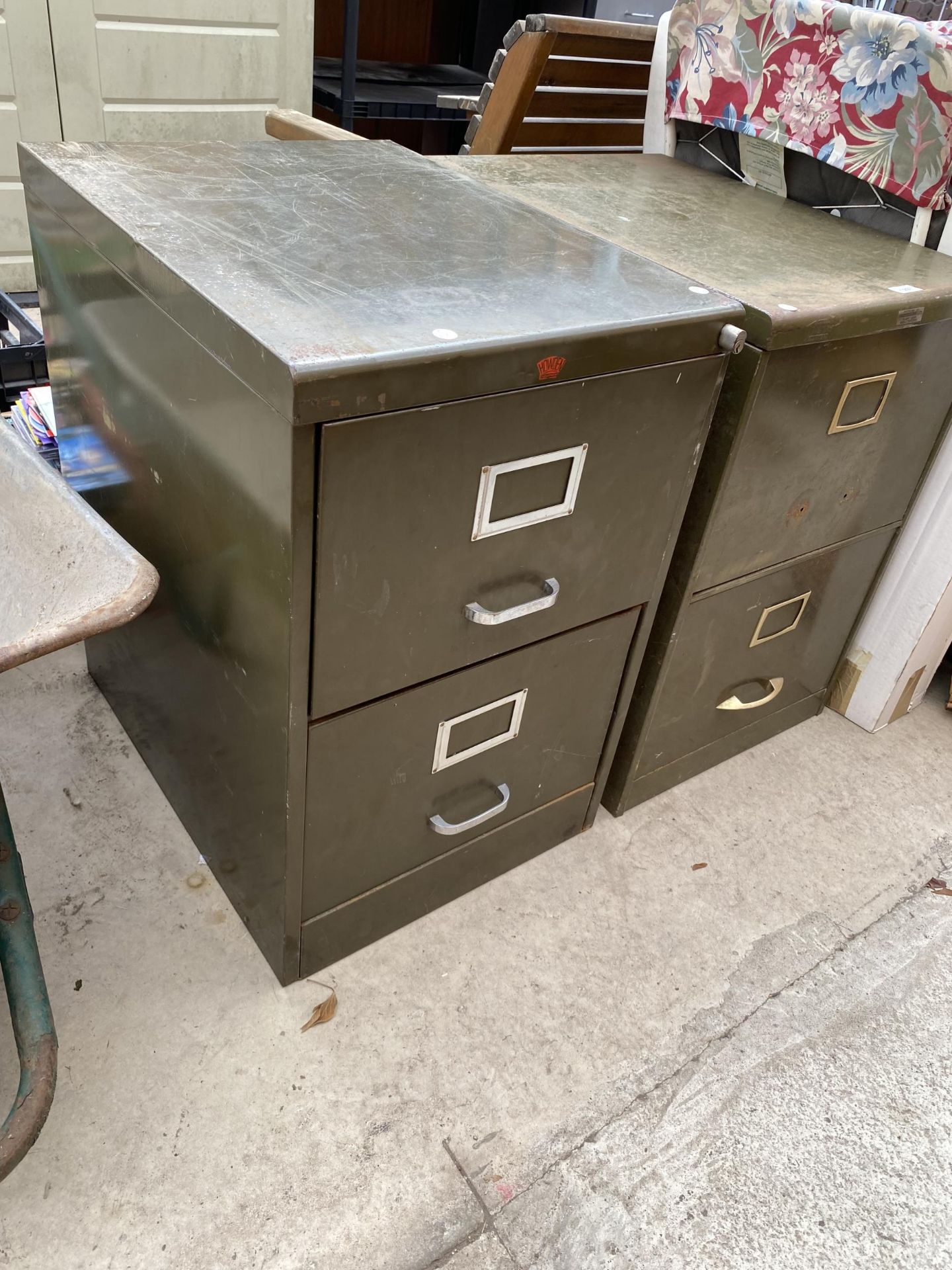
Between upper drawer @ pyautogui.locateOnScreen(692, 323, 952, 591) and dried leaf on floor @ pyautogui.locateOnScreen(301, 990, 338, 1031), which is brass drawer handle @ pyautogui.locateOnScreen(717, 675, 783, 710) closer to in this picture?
upper drawer @ pyautogui.locateOnScreen(692, 323, 952, 591)

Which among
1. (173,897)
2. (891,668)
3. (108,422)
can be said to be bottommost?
(173,897)

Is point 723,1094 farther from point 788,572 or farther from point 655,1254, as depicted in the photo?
point 788,572

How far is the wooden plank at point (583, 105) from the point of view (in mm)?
2062

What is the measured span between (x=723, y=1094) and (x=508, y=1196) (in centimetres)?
34

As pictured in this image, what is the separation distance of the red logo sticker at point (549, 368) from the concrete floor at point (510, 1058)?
901 mm

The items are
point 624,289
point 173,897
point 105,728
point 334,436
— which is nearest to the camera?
point 334,436

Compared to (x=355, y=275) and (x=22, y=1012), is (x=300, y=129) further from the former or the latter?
(x=22, y=1012)

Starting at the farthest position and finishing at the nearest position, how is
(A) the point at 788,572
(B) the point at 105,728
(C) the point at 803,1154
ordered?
(B) the point at 105,728, (A) the point at 788,572, (C) the point at 803,1154

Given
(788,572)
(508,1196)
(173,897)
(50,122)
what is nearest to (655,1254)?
(508,1196)

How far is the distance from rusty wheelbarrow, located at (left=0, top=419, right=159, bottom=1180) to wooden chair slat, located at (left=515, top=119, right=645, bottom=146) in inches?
60.7

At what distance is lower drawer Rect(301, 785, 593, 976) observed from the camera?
4.38 feet

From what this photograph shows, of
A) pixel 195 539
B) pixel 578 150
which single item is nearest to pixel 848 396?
pixel 195 539

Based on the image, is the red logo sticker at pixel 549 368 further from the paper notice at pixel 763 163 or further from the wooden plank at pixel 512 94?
the wooden plank at pixel 512 94

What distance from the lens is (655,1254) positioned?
111 cm
